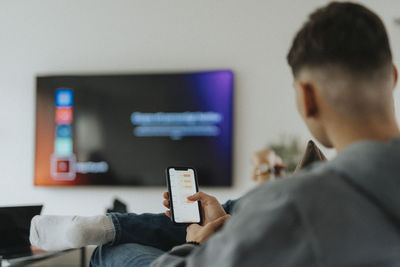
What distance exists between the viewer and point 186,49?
4074mm

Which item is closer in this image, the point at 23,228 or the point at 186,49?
the point at 23,228

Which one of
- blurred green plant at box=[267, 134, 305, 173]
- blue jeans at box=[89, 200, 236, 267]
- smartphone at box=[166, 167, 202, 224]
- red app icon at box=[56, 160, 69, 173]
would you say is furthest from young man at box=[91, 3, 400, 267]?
red app icon at box=[56, 160, 69, 173]

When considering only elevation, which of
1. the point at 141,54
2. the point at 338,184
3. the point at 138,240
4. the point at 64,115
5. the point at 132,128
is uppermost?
the point at 141,54

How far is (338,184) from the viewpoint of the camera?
2.48ft

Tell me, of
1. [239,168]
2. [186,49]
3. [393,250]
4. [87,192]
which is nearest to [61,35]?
[186,49]

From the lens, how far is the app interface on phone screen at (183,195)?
58.2 inches

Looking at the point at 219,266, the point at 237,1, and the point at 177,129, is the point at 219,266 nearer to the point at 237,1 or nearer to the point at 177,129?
the point at 177,129

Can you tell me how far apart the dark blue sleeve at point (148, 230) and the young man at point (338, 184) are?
0.48 meters

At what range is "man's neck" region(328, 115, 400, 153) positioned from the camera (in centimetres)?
88

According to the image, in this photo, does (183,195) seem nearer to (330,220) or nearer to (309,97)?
(309,97)

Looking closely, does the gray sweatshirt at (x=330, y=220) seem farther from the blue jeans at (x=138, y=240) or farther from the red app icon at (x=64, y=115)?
the red app icon at (x=64, y=115)

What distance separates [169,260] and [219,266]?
220 mm

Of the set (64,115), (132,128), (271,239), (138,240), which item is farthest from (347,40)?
(64,115)

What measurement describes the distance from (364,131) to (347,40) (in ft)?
0.55
